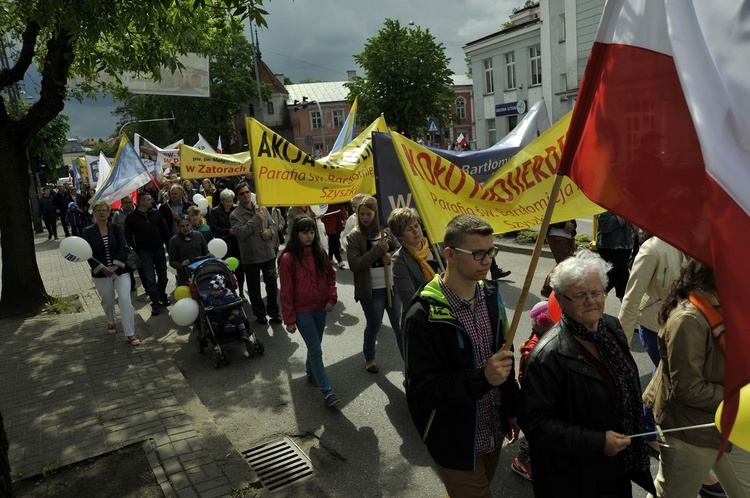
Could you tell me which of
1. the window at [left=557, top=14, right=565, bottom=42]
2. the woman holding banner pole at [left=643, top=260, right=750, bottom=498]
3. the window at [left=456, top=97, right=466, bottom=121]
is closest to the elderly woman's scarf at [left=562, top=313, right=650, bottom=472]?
the woman holding banner pole at [left=643, top=260, right=750, bottom=498]

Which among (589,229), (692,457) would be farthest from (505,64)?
(692,457)

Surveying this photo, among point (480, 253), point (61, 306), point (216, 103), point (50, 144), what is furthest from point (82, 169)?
point (216, 103)

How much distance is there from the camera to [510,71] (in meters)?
33.8

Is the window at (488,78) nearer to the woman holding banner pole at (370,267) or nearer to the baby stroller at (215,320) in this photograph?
the baby stroller at (215,320)

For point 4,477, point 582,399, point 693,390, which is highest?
point 582,399

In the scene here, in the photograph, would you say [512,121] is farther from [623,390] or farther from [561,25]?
[623,390]

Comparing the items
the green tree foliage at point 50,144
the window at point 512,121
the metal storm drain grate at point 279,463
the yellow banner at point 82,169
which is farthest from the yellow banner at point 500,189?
the window at point 512,121

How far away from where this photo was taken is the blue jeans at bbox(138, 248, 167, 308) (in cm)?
916

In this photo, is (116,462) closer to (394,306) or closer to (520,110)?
(394,306)

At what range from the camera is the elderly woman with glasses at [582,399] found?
240 cm

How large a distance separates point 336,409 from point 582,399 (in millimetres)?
3144

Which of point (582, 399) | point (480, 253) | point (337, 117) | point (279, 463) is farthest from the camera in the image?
point (337, 117)

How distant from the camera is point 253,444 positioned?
4719mm

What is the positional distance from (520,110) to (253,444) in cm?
3007
